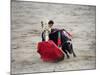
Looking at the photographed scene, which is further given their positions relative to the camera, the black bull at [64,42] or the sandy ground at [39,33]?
the black bull at [64,42]

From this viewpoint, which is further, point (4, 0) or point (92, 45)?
point (92, 45)

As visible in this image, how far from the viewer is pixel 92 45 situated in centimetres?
260

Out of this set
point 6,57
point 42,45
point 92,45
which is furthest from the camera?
point 92,45

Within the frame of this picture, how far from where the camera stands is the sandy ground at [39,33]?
2240 mm

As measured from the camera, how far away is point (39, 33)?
7.66ft

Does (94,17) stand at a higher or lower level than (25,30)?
higher

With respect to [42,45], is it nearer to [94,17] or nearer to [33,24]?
[33,24]

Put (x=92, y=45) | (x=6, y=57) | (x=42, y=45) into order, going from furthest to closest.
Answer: (x=92, y=45) → (x=42, y=45) → (x=6, y=57)

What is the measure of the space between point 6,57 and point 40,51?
1.36 ft

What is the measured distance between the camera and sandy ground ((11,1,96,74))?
224cm

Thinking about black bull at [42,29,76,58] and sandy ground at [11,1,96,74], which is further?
black bull at [42,29,76,58]

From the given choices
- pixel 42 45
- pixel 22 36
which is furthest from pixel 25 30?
pixel 42 45

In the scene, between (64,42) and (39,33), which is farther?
(64,42)

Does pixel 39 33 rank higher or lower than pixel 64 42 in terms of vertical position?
higher
